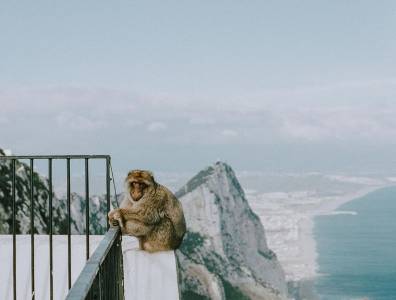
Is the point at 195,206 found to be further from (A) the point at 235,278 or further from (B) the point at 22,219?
(B) the point at 22,219

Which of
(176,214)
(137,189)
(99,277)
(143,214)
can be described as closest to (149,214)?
(143,214)

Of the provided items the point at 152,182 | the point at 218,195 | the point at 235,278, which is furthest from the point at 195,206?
the point at 152,182

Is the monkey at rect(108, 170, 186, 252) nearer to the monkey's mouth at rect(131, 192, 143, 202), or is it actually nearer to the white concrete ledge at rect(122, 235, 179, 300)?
the monkey's mouth at rect(131, 192, 143, 202)

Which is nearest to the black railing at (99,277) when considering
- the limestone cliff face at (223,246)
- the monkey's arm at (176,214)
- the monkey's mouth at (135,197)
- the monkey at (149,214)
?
the monkey at (149,214)

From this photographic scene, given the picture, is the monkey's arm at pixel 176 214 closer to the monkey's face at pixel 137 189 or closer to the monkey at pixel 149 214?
the monkey at pixel 149 214

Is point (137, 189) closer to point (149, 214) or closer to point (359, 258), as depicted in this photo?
→ point (149, 214)

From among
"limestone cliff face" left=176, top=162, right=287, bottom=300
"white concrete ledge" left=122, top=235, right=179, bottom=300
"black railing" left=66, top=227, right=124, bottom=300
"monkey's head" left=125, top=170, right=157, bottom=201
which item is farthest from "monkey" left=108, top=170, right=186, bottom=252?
"limestone cliff face" left=176, top=162, right=287, bottom=300
